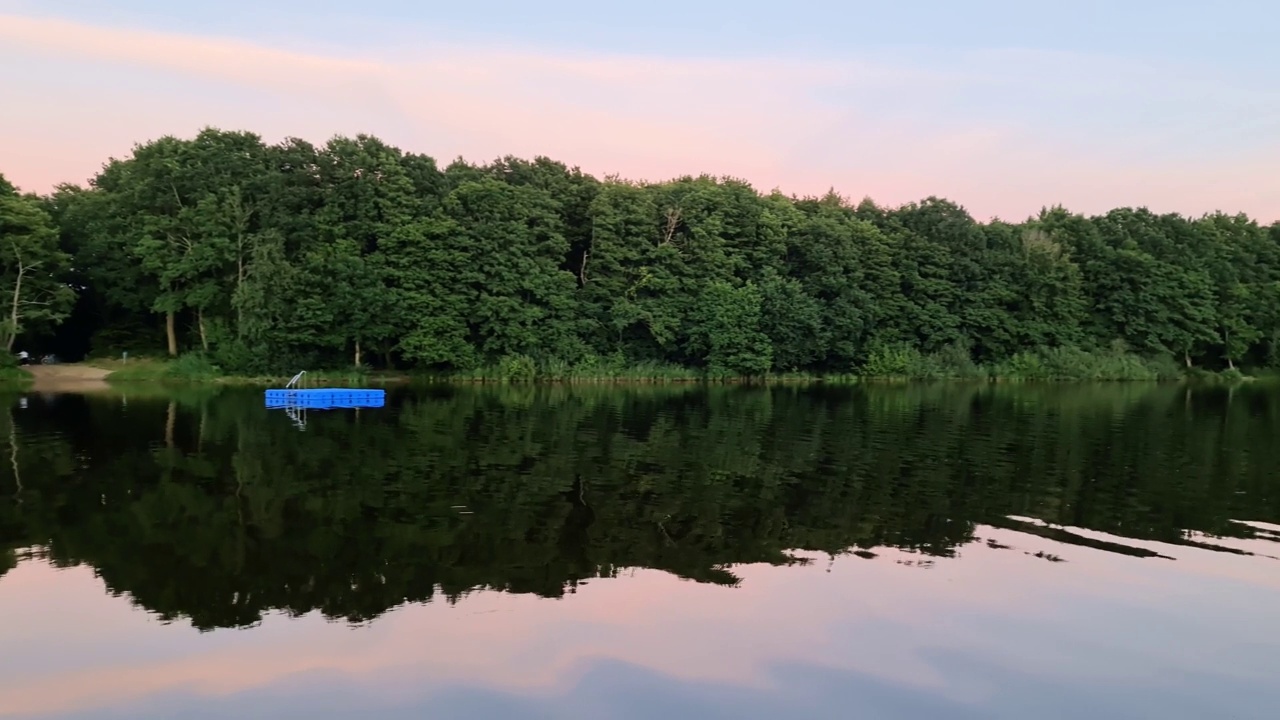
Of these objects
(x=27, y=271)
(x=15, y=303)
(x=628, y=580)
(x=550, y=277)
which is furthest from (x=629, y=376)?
(x=628, y=580)

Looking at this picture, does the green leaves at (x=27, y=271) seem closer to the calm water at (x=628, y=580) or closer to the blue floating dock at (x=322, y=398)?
the blue floating dock at (x=322, y=398)

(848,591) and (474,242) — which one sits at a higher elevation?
(474,242)

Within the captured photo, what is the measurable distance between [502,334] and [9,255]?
87.0 feet

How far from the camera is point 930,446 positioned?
23734mm

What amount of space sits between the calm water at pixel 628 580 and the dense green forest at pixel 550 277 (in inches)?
1050

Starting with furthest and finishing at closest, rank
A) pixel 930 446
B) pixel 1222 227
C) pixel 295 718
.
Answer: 1. pixel 1222 227
2. pixel 930 446
3. pixel 295 718

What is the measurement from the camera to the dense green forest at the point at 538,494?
11711 mm

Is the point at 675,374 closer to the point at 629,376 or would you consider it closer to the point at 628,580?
the point at 629,376

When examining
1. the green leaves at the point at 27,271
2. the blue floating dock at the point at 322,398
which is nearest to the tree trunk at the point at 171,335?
the green leaves at the point at 27,271

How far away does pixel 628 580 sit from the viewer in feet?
37.9

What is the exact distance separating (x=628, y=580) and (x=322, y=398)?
84.9ft

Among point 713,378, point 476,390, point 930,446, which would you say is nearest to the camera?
point 930,446

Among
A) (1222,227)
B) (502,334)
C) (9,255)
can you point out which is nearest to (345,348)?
(502,334)

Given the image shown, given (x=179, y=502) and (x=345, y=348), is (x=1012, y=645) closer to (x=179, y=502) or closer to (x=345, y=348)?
(x=179, y=502)
